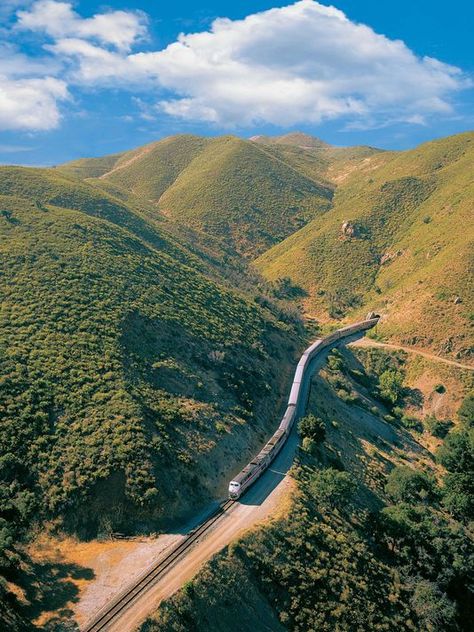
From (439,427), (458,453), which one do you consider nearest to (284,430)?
(458,453)

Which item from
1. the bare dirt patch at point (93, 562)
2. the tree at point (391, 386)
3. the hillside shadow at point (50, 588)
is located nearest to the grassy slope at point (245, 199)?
the tree at point (391, 386)

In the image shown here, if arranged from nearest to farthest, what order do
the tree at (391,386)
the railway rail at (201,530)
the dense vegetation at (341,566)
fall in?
the railway rail at (201,530), the dense vegetation at (341,566), the tree at (391,386)

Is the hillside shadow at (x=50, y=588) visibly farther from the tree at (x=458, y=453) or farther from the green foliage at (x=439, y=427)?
the green foliage at (x=439, y=427)

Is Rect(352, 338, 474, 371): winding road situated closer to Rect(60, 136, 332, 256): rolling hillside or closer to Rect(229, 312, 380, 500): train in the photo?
Rect(229, 312, 380, 500): train

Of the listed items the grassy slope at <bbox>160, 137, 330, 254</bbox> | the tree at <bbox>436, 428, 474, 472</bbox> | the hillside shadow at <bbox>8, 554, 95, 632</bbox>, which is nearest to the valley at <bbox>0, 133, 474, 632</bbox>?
the hillside shadow at <bbox>8, 554, 95, 632</bbox>

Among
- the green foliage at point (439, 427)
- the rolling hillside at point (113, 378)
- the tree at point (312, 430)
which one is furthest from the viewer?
the green foliage at point (439, 427)

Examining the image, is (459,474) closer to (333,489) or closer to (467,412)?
(467,412)
